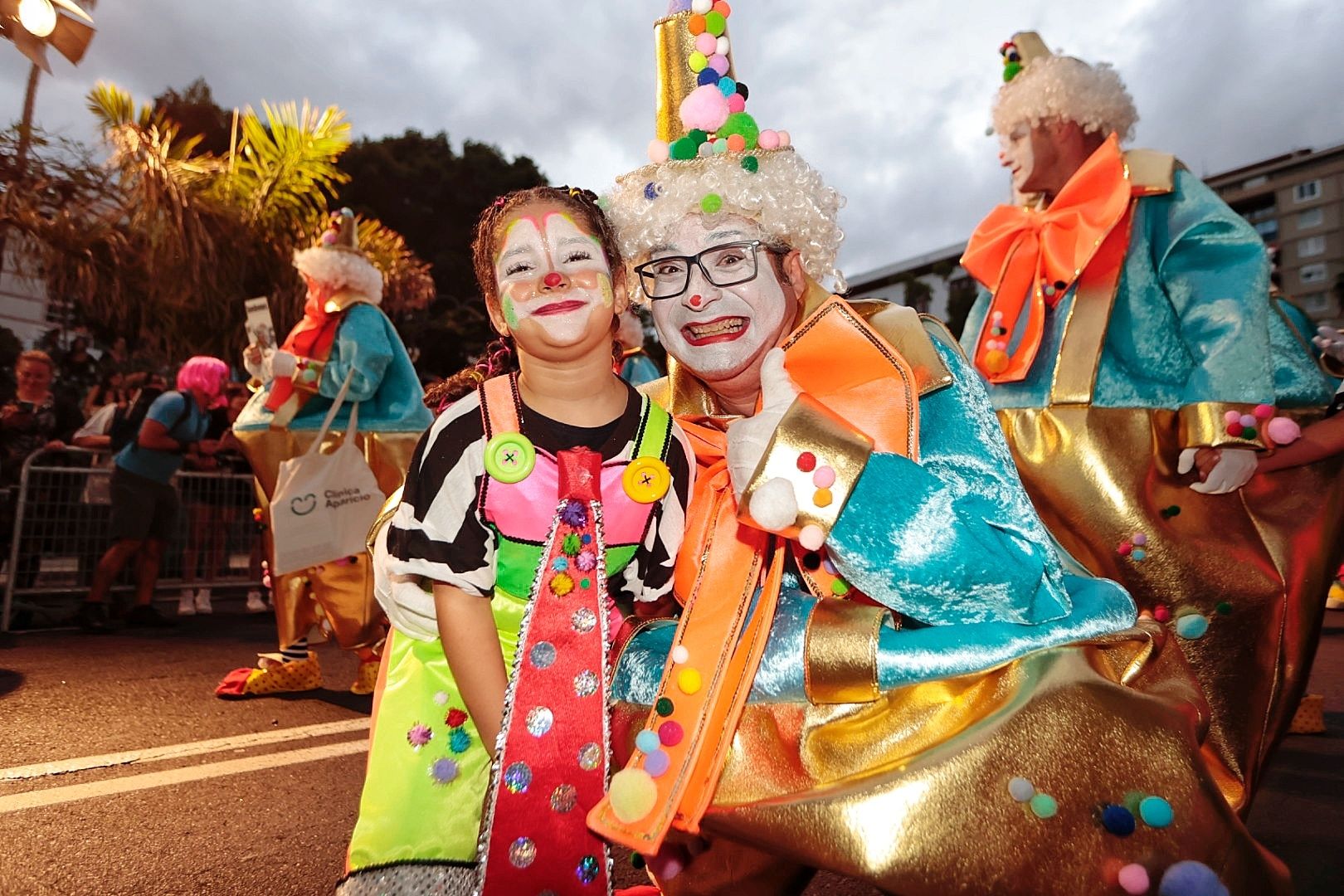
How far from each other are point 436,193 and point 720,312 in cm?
2165

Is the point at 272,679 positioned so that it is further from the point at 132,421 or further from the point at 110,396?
the point at 110,396

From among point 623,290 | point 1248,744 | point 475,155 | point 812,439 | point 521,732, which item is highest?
point 475,155

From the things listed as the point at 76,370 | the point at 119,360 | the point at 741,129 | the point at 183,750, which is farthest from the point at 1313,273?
the point at 183,750

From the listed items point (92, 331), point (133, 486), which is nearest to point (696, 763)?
point (133, 486)

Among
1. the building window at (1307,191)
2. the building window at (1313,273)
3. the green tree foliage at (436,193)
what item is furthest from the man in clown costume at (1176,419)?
the building window at (1313,273)

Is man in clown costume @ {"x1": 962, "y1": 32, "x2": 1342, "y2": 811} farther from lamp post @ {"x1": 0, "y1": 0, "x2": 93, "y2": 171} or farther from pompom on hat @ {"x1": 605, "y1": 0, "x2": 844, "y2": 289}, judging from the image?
lamp post @ {"x1": 0, "y1": 0, "x2": 93, "y2": 171}

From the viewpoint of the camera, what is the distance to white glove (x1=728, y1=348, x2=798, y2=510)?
1.34 m

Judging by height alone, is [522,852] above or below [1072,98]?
below

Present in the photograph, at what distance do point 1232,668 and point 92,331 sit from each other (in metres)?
17.4

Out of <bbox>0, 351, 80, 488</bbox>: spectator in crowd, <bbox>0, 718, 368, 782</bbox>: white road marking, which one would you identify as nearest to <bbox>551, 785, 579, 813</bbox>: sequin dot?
<bbox>0, 718, 368, 782</bbox>: white road marking

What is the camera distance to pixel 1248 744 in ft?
6.84

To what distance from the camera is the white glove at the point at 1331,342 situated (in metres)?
3.60

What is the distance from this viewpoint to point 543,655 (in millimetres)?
1449

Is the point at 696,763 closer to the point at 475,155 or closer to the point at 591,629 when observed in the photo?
the point at 591,629
